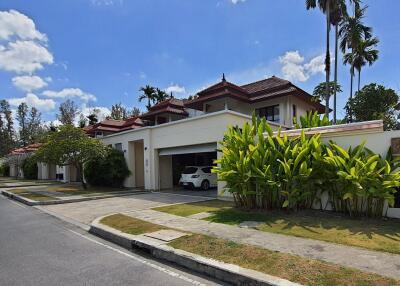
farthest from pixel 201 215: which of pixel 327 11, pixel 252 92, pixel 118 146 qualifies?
pixel 327 11

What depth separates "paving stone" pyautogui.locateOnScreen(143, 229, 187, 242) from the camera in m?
7.05

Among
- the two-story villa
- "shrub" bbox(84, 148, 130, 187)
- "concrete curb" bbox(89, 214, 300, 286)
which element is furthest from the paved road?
"shrub" bbox(84, 148, 130, 187)

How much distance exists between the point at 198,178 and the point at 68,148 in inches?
346

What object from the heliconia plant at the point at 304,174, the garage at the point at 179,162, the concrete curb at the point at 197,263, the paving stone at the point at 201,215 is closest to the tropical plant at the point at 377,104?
the garage at the point at 179,162

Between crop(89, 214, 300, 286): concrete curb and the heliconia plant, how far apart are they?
4.15m

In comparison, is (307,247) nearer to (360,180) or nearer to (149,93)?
(360,180)

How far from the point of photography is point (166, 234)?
7.43m

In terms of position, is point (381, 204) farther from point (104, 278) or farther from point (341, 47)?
A: point (341, 47)

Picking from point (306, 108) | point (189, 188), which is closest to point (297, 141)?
point (189, 188)

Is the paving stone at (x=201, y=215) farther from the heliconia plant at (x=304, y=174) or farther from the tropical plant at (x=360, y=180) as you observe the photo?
the tropical plant at (x=360, y=180)

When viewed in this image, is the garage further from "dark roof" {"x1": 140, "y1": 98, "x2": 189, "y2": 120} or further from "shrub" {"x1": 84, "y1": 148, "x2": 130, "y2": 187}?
"dark roof" {"x1": 140, "y1": 98, "x2": 189, "y2": 120}

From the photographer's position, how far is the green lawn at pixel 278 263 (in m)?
4.30

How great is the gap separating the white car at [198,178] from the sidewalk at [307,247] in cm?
995

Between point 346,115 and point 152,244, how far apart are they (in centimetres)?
2867
